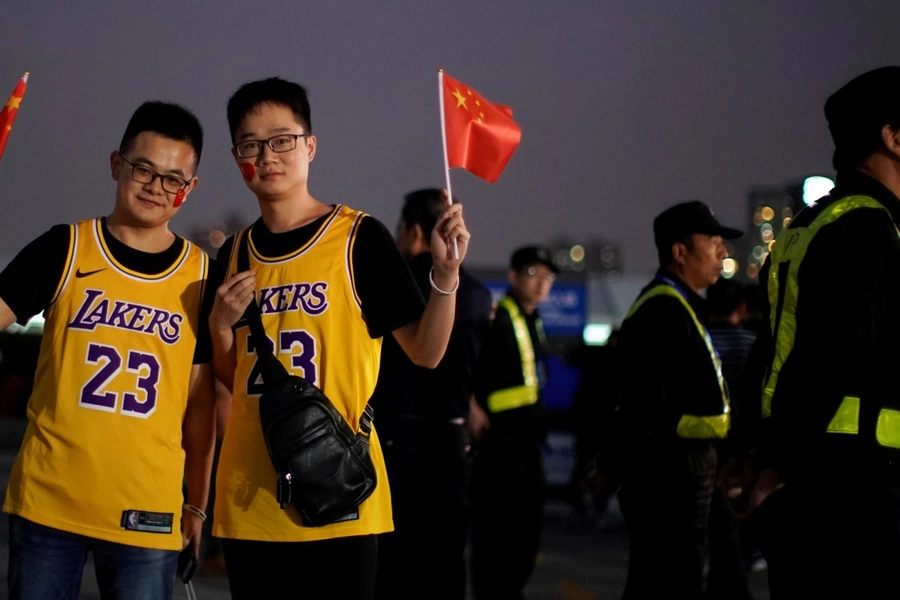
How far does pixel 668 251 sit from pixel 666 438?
3.23ft

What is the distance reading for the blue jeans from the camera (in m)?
3.57

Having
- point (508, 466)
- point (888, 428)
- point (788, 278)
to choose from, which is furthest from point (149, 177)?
point (508, 466)

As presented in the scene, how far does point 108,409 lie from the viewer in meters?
3.62

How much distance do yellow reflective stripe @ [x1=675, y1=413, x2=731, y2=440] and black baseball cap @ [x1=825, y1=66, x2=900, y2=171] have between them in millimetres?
2313

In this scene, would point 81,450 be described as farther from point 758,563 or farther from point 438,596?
point 758,563

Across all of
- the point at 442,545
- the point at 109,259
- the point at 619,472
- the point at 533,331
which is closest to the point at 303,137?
the point at 109,259

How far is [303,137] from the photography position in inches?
148

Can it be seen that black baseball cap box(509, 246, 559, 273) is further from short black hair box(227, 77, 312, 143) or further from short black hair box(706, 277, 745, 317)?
short black hair box(227, 77, 312, 143)

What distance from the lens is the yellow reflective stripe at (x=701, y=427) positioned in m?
5.70

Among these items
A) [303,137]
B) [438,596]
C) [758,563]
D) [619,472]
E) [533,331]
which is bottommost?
[758,563]

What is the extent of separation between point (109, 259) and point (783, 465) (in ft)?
6.54

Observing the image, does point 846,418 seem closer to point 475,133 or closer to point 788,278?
point 788,278

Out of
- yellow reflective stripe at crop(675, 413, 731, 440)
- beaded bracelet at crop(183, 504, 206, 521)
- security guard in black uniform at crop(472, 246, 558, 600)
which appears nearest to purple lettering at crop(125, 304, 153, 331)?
beaded bracelet at crop(183, 504, 206, 521)

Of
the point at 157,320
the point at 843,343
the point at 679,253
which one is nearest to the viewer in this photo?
the point at 843,343
